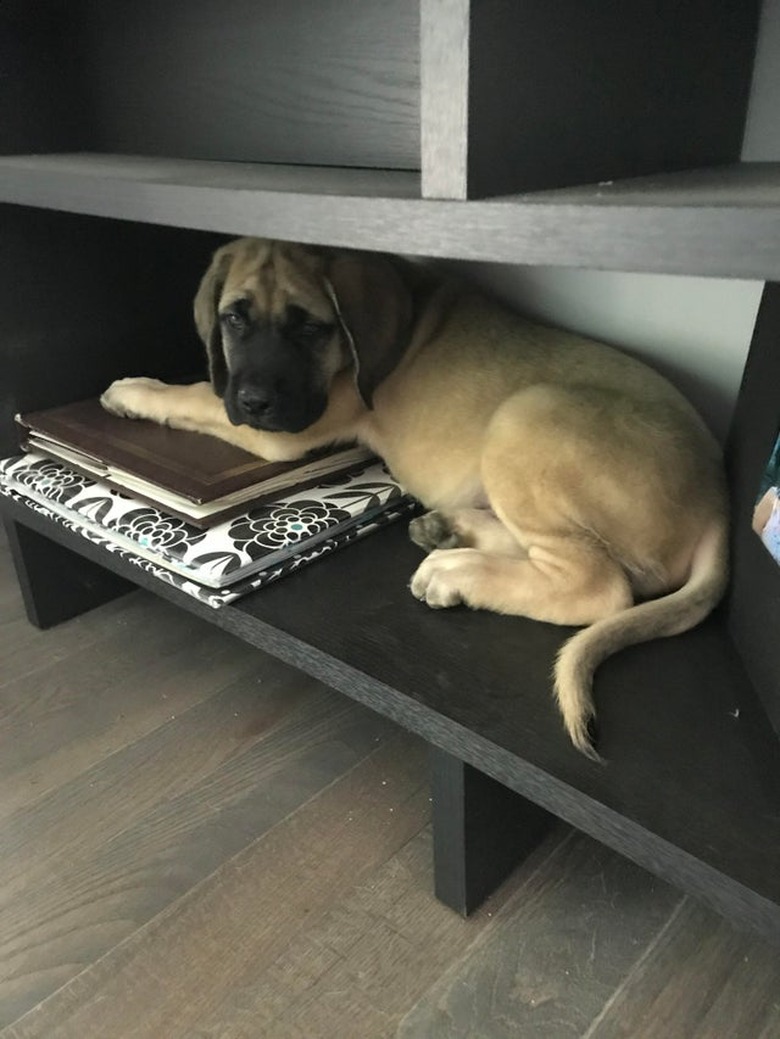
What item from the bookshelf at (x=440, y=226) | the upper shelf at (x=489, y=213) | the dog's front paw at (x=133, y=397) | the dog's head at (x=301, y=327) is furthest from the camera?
the dog's front paw at (x=133, y=397)

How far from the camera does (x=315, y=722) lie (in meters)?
1.34

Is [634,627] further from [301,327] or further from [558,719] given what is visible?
[301,327]

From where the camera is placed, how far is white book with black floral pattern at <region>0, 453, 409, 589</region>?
1.16m

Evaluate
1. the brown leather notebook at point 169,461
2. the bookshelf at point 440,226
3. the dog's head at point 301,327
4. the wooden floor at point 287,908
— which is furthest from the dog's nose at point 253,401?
the wooden floor at point 287,908

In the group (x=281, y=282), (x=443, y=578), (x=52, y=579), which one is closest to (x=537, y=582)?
(x=443, y=578)

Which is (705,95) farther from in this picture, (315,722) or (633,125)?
(315,722)

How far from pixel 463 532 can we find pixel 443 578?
164 mm

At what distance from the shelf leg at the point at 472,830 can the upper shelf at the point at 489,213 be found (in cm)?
54

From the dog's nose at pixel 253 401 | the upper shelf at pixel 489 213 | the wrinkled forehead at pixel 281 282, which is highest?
the upper shelf at pixel 489 213

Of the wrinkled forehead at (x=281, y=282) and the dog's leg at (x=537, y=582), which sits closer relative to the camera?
the dog's leg at (x=537, y=582)

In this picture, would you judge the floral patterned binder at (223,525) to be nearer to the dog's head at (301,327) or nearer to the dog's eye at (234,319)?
the dog's head at (301,327)

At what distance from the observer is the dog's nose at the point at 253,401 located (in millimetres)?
1238

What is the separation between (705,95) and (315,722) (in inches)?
39.2

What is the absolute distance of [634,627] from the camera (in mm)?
978
